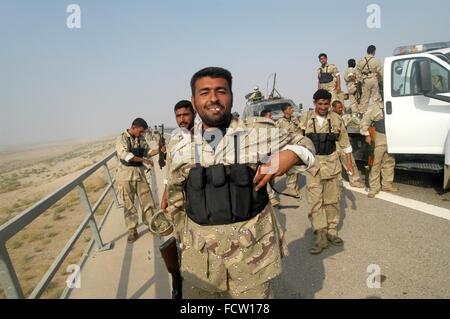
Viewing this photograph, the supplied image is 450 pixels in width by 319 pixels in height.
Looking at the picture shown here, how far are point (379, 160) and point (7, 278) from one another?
5.41 metres

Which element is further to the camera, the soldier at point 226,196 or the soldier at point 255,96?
the soldier at point 255,96

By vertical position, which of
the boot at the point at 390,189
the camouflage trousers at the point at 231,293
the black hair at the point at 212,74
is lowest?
the boot at the point at 390,189

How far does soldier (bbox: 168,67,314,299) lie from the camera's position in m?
1.65

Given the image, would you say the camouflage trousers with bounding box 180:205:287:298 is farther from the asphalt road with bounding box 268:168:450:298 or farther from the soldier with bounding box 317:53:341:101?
the soldier with bounding box 317:53:341:101

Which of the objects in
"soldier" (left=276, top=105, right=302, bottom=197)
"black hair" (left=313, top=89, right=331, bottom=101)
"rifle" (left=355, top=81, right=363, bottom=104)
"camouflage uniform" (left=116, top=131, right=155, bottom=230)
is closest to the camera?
"black hair" (left=313, top=89, right=331, bottom=101)

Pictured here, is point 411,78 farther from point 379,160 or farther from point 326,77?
point 326,77

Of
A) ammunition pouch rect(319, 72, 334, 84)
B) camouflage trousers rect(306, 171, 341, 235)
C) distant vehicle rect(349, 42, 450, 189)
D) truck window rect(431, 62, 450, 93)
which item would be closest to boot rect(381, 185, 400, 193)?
distant vehicle rect(349, 42, 450, 189)

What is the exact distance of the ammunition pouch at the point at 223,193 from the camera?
1.63 metres

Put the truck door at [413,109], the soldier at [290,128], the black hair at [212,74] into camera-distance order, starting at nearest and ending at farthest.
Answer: the black hair at [212,74] → the truck door at [413,109] → the soldier at [290,128]

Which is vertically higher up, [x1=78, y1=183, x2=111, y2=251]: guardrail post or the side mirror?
the side mirror

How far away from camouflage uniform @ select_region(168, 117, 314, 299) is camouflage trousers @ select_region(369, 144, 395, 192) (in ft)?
13.2

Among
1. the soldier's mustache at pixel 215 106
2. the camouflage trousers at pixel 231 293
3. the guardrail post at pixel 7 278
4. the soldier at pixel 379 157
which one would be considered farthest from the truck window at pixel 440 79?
the guardrail post at pixel 7 278

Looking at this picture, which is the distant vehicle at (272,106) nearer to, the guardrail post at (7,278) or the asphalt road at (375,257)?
the asphalt road at (375,257)

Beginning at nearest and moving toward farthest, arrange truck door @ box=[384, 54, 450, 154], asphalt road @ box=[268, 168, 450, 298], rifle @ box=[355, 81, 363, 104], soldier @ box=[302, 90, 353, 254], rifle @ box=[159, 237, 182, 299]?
1. rifle @ box=[159, 237, 182, 299]
2. asphalt road @ box=[268, 168, 450, 298]
3. soldier @ box=[302, 90, 353, 254]
4. truck door @ box=[384, 54, 450, 154]
5. rifle @ box=[355, 81, 363, 104]
